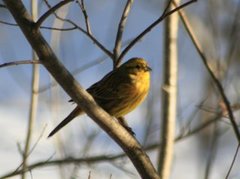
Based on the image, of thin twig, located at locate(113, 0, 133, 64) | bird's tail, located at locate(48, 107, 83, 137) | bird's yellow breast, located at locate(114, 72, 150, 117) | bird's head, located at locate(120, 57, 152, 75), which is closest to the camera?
thin twig, located at locate(113, 0, 133, 64)

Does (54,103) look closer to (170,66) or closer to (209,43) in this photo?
(170,66)

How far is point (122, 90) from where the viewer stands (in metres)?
5.51

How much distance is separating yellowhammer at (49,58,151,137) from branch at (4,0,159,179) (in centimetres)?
169

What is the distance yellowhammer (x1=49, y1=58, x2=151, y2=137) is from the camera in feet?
17.0

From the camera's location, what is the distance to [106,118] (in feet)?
10.6

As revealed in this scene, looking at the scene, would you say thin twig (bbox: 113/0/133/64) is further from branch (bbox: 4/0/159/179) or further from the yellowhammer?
branch (bbox: 4/0/159/179)

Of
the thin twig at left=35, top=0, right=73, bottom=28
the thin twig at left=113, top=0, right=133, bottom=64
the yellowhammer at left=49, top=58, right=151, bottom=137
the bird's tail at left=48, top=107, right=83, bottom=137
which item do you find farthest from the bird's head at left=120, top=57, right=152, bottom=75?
the thin twig at left=35, top=0, right=73, bottom=28

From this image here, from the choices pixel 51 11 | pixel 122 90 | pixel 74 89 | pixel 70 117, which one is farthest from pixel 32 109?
pixel 51 11

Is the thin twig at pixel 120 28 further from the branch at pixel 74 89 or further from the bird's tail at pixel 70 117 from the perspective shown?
the branch at pixel 74 89

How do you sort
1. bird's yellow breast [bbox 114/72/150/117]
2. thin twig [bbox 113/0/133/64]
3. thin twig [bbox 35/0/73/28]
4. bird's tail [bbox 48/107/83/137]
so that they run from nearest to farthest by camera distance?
1. thin twig [bbox 35/0/73/28]
2. thin twig [bbox 113/0/133/64]
3. bird's tail [bbox 48/107/83/137]
4. bird's yellow breast [bbox 114/72/150/117]

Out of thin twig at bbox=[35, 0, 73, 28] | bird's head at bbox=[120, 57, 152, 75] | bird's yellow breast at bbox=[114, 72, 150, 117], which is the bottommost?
thin twig at bbox=[35, 0, 73, 28]

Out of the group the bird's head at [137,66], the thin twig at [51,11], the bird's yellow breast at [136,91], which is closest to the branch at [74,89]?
the thin twig at [51,11]

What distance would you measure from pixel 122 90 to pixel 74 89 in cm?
245

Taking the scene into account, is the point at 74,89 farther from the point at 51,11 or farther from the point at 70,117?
the point at 70,117
